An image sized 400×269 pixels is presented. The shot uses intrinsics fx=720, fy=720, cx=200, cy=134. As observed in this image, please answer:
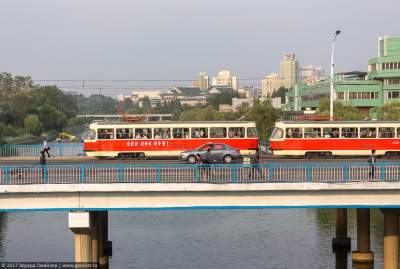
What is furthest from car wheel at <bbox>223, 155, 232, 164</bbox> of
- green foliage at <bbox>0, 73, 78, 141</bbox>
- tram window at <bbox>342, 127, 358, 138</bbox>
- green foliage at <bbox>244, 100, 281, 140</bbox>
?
green foliage at <bbox>0, 73, 78, 141</bbox>

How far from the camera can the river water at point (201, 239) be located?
41688 millimetres

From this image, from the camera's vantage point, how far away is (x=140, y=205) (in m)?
31.4

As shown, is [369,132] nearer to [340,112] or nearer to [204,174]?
[204,174]

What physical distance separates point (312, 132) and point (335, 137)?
1684 mm

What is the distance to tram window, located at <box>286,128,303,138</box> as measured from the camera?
51500mm

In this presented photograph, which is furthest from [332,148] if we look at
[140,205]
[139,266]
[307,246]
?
[140,205]

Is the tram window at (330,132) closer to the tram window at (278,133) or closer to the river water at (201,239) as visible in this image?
the tram window at (278,133)

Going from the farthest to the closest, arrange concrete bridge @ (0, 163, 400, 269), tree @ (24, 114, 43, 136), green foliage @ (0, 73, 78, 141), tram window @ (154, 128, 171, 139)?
green foliage @ (0, 73, 78, 141) < tree @ (24, 114, 43, 136) < tram window @ (154, 128, 171, 139) < concrete bridge @ (0, 163, 400, 269)

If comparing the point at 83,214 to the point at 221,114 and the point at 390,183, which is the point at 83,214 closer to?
the point at 390,183

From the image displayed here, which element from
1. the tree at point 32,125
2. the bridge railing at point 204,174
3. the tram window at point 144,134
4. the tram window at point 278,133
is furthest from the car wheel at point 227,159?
the tree at point 32,125

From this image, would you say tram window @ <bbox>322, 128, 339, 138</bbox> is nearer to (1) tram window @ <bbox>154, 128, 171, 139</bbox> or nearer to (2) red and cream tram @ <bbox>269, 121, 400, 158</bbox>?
(2) red and cream tram @ <bbox>269, 121, 400, 158</bbox>

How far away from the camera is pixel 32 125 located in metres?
137

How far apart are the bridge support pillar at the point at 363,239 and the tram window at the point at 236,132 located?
15.2m

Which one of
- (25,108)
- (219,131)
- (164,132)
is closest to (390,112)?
(219,131)
